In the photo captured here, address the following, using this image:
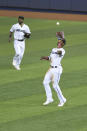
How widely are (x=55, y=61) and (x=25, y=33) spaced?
561cm

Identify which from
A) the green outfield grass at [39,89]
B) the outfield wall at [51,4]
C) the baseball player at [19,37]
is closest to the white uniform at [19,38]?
the baseball player at [19,37]

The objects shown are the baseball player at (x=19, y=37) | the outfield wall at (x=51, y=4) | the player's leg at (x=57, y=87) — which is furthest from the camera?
the outfield wall at (x=51, y=4)

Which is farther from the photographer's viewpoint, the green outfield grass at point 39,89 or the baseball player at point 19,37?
the baseball player at point 19,37

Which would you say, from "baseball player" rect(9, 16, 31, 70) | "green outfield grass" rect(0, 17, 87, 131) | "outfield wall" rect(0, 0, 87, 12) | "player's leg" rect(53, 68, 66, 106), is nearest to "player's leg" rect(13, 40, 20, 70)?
"baseball player" rect(9, 16, 31, 70)

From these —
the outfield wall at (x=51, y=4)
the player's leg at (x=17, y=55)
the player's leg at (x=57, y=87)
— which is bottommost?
the outfield wall at (x=51, y=4)

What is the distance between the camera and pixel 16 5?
3675 cm

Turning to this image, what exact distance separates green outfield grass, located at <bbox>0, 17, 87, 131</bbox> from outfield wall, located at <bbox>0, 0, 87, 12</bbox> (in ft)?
24.8

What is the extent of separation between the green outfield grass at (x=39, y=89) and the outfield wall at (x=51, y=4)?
755 cm

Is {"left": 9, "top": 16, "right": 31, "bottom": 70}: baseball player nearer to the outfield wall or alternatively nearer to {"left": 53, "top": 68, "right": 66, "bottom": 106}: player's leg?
{"left": 53, "top": 68, "right": 66, "bottom": 106}: player's leg

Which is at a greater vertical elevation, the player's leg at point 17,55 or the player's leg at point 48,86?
the player's leg at point 48,86

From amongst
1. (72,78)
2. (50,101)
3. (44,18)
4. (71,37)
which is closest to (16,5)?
(44,18)

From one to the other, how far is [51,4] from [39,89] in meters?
20.0

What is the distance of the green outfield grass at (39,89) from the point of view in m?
12.4

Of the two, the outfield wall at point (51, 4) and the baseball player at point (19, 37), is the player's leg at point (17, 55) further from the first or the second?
the outfield wall at point (51, 4)
